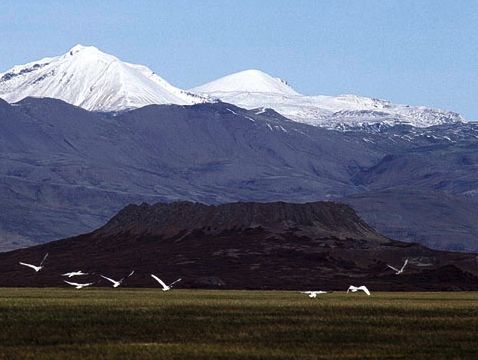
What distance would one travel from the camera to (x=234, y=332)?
5981cm

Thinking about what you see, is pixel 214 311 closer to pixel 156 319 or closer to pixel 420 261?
pixel 156 319

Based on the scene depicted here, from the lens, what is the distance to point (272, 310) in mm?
77875

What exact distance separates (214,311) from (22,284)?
9748 cm

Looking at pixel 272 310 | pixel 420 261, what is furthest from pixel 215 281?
pixel 272 310

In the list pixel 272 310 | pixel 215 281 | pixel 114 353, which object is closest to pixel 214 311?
pixel 272 310

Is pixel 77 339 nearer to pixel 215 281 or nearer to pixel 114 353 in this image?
pixel 114 353

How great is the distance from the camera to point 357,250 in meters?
191

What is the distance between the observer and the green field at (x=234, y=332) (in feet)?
166

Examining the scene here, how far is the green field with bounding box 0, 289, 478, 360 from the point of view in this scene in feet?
166

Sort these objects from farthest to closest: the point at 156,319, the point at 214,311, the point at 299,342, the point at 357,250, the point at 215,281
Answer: the point at 357,250
the point at 215,281
the point at 214,311
the point at 156,319
the point at 299,342

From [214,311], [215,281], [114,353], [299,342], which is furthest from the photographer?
[215,281]

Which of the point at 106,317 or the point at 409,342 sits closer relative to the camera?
the point at 409,342

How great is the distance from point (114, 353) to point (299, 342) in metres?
8.90

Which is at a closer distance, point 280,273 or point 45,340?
point 45,340
